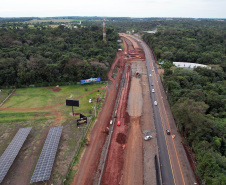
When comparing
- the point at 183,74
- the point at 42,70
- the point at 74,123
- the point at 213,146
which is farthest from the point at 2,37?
the point at 213,146

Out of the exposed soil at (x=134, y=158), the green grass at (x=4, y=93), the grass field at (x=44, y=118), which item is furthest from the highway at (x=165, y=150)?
the green grass at (x=4, y=93)

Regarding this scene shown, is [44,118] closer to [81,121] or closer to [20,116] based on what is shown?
[20,116]

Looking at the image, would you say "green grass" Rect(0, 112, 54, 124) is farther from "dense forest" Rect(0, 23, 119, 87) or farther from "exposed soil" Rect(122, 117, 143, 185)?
"exposed soil" Rect(122, 117, 143, 185)

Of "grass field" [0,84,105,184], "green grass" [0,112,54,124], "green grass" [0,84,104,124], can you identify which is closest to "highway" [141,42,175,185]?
"grass field" [0,84,105,184]

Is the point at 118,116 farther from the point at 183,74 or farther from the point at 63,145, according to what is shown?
the point at 183,74

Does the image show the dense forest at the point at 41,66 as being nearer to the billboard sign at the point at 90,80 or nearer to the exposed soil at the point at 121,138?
the billboard sign at the point at 90,80
